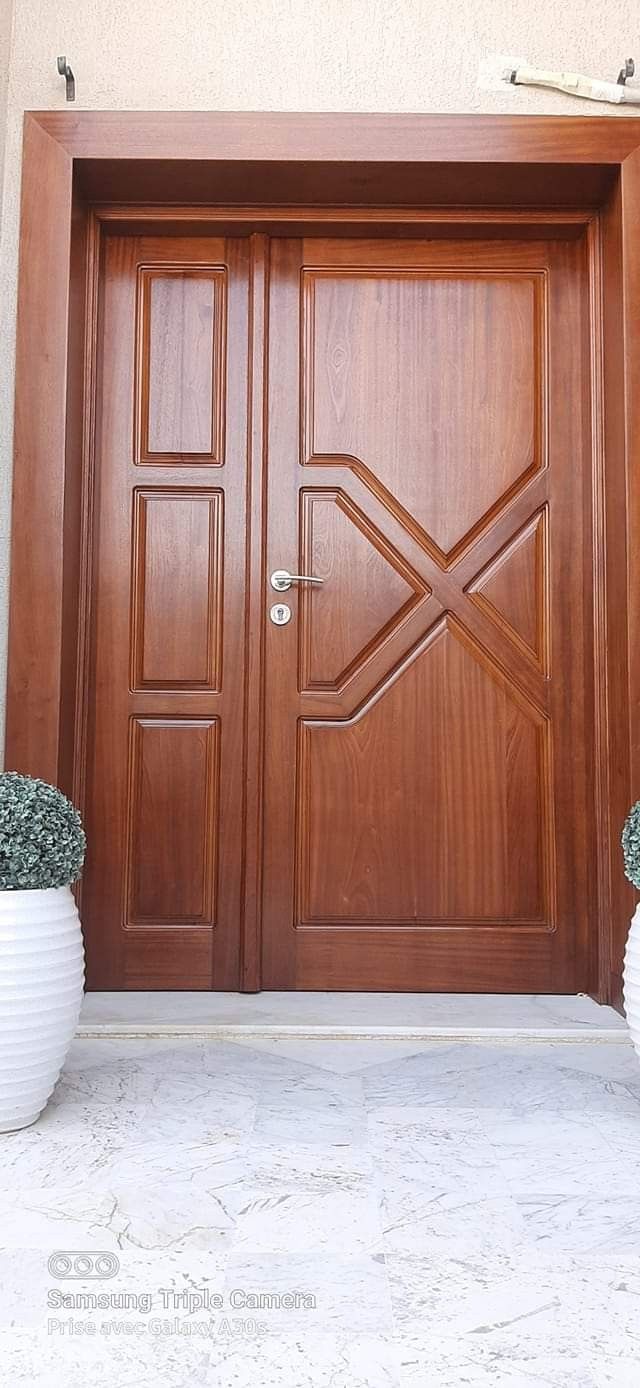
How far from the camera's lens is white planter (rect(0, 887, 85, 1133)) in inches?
66.2

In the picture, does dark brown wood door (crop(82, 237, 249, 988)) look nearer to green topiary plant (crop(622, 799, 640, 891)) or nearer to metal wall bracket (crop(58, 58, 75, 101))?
metal wall bracket (crop(58, 58, 75, 101))

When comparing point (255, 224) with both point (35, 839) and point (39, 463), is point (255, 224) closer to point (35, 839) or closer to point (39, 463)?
point (39, 463)

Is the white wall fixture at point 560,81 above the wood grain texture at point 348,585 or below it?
above

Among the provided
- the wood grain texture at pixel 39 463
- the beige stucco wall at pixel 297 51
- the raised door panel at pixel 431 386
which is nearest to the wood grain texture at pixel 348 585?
the raised door panel at pixel 431 386

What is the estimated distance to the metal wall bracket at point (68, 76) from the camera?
2480mm

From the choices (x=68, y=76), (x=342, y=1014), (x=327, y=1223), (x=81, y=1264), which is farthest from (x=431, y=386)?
(x=81, y=1264)

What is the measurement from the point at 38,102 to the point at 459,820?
2.06 metres

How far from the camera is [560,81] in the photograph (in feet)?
8.29

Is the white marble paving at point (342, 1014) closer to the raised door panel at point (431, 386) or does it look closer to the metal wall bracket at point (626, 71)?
the raised door panel at point (431, 386)

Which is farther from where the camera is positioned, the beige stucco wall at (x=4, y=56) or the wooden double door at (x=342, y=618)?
the wooden double door at (x=342, y=618)

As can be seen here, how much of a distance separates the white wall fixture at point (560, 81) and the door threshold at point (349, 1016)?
2193mm

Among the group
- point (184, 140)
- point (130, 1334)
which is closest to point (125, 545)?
point (184, 140)

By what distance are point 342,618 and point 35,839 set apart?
1.19 m

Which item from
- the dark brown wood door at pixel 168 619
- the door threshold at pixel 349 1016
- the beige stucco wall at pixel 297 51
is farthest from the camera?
the dark brown wood door at pixel 168 619
